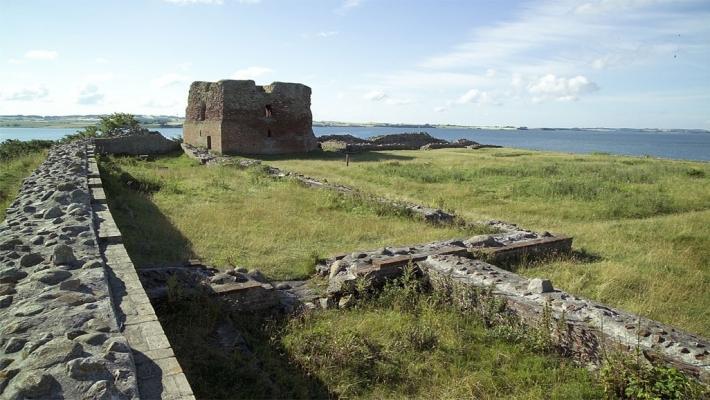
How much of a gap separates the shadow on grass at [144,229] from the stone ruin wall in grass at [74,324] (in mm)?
2494

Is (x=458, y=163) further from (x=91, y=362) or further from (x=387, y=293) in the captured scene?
(x=91, y=362)

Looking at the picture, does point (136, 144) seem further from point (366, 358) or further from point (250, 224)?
point (366, 358)

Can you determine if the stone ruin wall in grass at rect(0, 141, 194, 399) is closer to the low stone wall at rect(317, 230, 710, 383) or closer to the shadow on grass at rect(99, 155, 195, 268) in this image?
the shadow on grass at rect(99, 155, 195, 268)

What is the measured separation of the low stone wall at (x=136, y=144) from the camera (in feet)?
79.2

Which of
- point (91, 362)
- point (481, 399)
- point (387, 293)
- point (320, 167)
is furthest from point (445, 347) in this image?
point (320, 167)

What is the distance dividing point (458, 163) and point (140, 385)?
21744 millimetres

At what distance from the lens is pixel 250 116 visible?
26312mm

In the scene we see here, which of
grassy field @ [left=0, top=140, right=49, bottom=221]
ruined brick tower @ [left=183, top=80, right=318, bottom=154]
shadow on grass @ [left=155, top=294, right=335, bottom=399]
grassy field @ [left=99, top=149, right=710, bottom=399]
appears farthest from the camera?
ruined brick tower @ [left=183, top=80, right=318, bottom=154]

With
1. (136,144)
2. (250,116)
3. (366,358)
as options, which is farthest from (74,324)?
(136,144)

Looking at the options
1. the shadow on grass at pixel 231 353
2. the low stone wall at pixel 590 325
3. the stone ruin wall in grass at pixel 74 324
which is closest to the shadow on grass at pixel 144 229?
the shadow on grass at pixel 231 353

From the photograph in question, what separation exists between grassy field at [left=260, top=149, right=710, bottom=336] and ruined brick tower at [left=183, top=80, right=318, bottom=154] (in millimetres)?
2141

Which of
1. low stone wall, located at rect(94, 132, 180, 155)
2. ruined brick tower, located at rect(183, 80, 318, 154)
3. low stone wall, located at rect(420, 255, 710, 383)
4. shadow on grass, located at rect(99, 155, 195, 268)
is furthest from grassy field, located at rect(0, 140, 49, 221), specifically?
ruined brick tower, located at rect(183, 80, 318, 154)

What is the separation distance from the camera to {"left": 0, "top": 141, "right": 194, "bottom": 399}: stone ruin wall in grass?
2471 mm

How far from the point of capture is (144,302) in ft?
12.6
